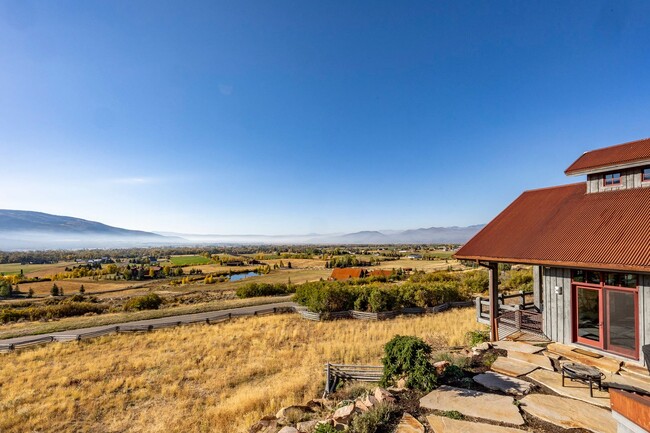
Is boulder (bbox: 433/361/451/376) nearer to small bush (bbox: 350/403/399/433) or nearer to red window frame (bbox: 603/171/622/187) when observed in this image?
small bush (bbox: 350/403/399/433)

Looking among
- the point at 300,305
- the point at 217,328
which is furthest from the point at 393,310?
the point at 217,328

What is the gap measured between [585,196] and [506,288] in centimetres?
1866

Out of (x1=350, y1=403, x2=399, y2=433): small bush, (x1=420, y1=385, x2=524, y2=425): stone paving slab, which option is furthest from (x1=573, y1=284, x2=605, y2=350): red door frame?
(x1=350, y1=403, x2=399, y2=433): small bush

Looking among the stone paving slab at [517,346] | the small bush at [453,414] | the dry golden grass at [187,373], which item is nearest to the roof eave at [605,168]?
the stone paving slab at [517,346]

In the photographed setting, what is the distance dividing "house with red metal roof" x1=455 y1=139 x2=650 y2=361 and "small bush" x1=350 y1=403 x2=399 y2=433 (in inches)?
261

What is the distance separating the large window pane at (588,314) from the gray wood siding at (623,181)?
377 centimetres

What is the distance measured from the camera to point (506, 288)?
88.0ft

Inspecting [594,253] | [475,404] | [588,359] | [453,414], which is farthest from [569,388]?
[594,253]

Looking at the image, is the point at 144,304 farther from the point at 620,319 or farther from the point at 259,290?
the point at 620,319

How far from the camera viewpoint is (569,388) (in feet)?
21.5

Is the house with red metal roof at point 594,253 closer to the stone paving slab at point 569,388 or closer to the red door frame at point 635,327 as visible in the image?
the red door frame at point 635,327

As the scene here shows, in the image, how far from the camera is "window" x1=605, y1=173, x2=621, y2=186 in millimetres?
10047

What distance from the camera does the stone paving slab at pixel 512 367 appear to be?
745cm

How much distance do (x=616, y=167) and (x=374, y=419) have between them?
10.7 meters
